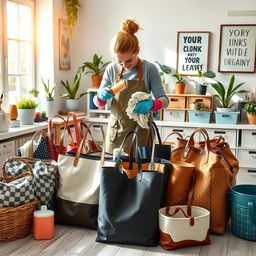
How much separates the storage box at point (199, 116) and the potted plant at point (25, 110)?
1.72 meters

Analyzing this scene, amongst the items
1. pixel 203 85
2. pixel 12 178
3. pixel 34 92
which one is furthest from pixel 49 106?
pixel 12 178

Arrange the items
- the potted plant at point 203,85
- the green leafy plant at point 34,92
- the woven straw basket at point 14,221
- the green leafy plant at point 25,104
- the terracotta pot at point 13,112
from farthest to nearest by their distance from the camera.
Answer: the potted plant at point 203,85 < the green leafy plant at point 34,92 < the green leafy plant at point 25,104 < the terracotta pot at point 13,112 < the woven straw basket at point 14,221

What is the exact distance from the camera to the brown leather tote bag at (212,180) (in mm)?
2318

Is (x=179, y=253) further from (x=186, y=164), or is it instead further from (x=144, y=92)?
(x=144, y=92)

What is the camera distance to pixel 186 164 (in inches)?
93.4

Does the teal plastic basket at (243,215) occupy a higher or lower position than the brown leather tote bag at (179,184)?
lower

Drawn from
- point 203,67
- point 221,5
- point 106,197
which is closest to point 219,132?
point 203,67

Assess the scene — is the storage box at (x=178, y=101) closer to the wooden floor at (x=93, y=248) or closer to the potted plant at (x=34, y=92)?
the potted plant at (x=34, y=92)

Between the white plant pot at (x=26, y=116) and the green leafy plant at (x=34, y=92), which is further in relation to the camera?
the green leafy plant at (x=34, y=92)

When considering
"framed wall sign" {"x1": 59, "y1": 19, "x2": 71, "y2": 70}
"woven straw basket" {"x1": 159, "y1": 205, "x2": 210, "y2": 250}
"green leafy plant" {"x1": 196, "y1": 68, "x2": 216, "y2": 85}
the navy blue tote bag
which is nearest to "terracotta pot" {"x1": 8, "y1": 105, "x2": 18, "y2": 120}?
"framed wall sign" {"x1": 59, "y1": 19, "x2": 71, "y2": 70}

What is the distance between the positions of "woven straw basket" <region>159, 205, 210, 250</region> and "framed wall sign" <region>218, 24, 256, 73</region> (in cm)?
300

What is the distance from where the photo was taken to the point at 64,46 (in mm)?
5012

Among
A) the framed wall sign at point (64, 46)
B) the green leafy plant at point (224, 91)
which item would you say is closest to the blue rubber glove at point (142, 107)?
the green leafy plant at point (224, 91)

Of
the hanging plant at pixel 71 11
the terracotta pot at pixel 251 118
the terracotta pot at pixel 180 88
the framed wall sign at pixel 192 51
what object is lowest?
the terracotta pot at pixel 251 118
